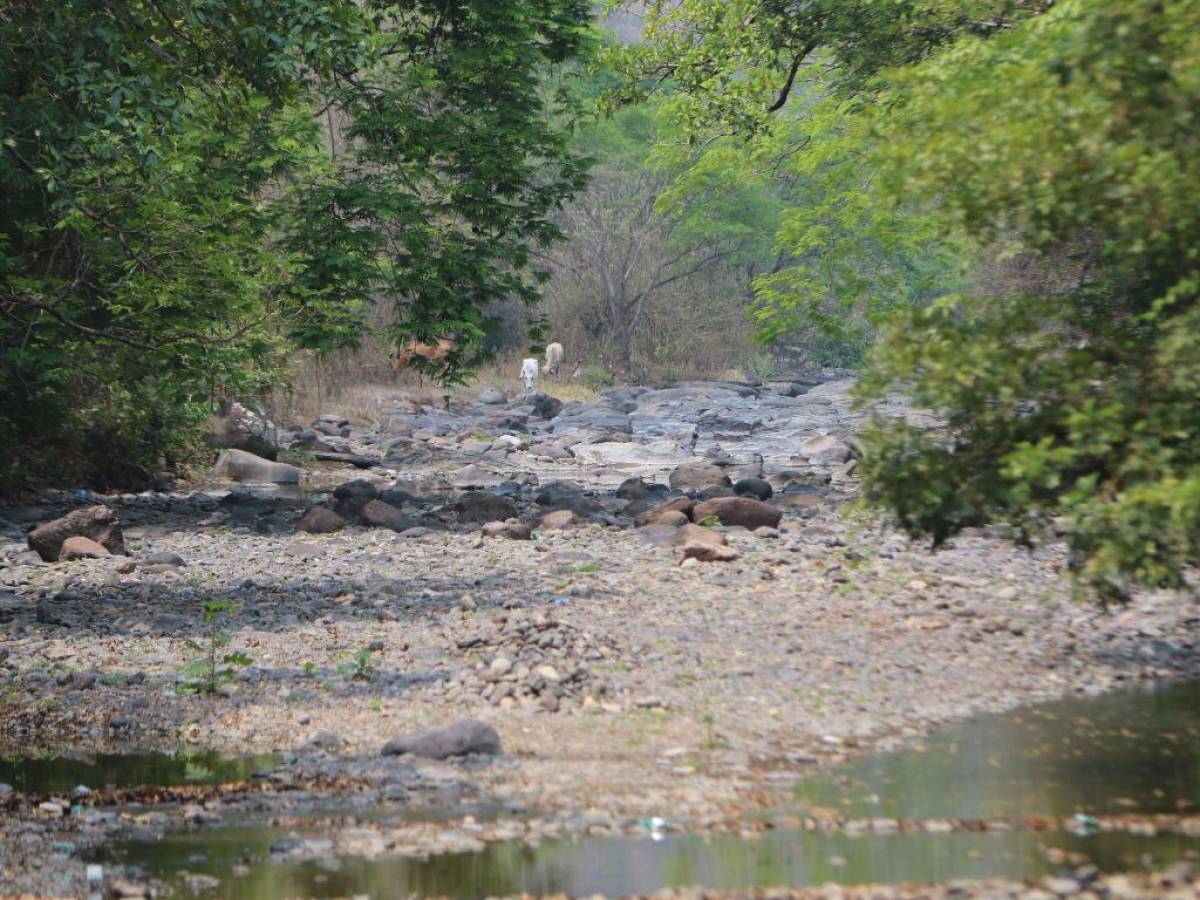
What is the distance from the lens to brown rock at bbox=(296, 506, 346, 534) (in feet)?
56.3

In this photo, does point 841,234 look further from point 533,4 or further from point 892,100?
point 892,100

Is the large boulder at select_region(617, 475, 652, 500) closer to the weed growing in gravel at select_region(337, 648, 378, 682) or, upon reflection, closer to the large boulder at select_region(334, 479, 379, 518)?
the large boulder at select_region(334, 479, 379, 518)

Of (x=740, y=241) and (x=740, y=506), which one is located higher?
(x=740, y=241)

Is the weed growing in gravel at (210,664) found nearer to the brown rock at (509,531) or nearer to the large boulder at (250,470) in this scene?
the brown rock at (509,531)

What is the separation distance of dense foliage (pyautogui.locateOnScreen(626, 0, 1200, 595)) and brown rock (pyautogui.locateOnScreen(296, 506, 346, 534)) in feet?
36.8

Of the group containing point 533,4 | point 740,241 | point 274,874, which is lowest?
point 274,874

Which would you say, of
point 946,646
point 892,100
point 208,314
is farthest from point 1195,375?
point 208,314

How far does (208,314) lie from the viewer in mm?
13414

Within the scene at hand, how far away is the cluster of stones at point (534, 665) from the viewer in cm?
936

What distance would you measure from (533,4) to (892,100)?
757 cm

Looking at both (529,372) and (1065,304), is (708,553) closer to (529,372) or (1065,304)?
(1065,304)

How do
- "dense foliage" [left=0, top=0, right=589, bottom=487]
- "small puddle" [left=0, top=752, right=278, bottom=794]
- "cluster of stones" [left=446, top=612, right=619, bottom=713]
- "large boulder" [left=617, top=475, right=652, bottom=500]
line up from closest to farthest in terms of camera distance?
"small puddle" [left=0, top=752, right=278, bottom=794] → "cluster of stones" [left=446, top=612, right=619, bottom=713] → "dense foliage" [left=0, top=0, right=589, bottom=487] → "large boulder" [left=617, top=475, right=652, bottom=500]

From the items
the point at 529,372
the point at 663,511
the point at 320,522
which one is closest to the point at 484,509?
the point at 320,522

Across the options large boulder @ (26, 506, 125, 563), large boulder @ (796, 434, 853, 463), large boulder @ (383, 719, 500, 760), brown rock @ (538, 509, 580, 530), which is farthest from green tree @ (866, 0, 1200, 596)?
large boulder @ (796, 434, 853, 463)
